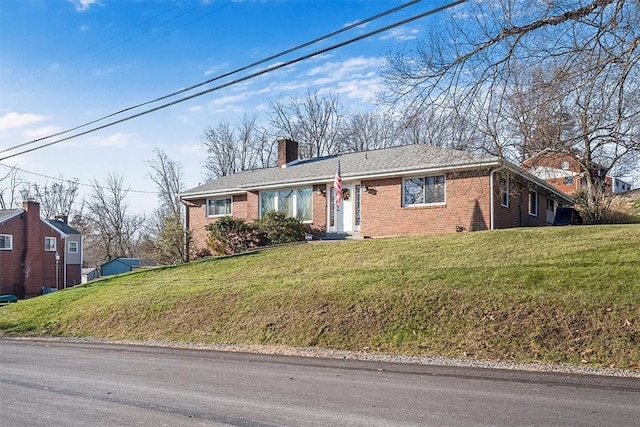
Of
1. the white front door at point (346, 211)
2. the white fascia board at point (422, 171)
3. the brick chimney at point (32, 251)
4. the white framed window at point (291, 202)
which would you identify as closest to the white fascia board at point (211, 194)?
the white framed window at point (291, 202)

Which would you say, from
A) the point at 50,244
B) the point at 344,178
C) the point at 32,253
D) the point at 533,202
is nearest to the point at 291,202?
the point at 344,178

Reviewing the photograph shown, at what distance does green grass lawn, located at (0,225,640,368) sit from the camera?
9.71m

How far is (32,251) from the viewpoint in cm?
3897

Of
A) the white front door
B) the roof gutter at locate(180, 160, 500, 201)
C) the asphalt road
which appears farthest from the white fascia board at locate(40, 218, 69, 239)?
the asphalt road

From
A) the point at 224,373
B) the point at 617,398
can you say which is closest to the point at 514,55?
the point at 617,398

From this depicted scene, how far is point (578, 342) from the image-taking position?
918cm

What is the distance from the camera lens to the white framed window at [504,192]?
65.5ft

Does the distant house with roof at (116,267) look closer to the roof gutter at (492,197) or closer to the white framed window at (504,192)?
the white framed window at (504,192)

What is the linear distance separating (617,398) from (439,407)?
2.18 meters

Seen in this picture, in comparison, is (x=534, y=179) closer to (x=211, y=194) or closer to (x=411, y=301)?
(x=411, y=301)

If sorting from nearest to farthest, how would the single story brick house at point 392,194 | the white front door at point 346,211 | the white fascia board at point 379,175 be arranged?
the white fascia board at point 379,175 → the single story brick house at point 392,194 → the white front door at point 346,211

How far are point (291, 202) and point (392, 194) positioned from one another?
17.4ft

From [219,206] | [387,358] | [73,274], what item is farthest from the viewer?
[73,274]

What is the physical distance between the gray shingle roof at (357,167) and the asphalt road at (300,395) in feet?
28.9
